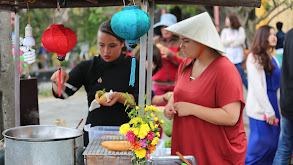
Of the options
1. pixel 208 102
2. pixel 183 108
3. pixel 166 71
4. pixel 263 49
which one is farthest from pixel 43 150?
pixel 263 49

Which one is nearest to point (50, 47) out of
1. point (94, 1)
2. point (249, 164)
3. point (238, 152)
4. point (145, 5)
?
point (94, 1)

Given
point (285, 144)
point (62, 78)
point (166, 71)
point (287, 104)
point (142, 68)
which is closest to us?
point (142, 68)

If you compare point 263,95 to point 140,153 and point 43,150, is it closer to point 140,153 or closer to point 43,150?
point 140,153

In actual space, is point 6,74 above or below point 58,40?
below

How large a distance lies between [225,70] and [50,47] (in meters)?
1.10

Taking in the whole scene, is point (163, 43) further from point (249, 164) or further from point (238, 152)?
point (238, 152)

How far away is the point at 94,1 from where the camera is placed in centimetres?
230

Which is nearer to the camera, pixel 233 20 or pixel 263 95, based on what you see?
pixel 263 95

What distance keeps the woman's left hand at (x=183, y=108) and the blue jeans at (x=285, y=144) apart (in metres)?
1.72

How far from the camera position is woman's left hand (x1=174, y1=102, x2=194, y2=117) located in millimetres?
2128

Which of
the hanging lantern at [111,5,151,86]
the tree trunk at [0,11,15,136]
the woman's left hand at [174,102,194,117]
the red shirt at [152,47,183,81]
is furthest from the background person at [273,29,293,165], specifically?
the tree trunk at [0,11,15,136]

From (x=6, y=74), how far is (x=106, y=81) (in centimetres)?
78

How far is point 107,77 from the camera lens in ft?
8.31

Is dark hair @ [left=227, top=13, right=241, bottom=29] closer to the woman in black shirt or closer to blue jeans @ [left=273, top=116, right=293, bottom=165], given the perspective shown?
blue jeans @ [left=273, top=116, right=293, bottom=165]
